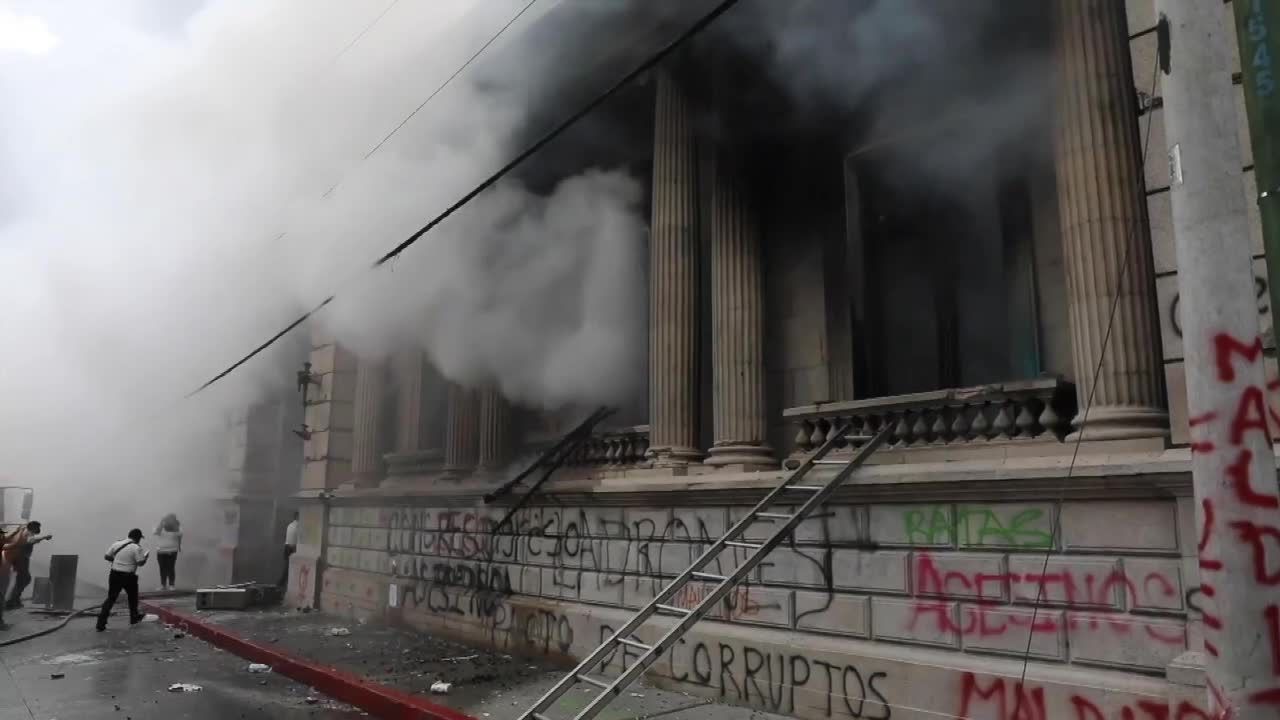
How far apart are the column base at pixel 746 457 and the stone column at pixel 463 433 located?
172 inches

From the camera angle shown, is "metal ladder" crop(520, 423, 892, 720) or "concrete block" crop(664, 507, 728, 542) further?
"concrete block" crop(664, 507, 728, 542)

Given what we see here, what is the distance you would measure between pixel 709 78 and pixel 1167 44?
599cm

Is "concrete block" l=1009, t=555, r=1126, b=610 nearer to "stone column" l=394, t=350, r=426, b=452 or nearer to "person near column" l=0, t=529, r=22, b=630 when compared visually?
"stone column" l=394, t=350, r=426, b=452

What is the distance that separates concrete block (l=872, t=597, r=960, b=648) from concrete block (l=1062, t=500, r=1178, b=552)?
0.87 meters

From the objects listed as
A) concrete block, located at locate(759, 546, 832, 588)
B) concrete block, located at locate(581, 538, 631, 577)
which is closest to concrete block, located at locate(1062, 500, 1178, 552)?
concrete block, located at locate(759, 546, 832, 588)

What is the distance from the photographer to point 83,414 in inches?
730

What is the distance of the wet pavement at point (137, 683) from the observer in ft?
22.6

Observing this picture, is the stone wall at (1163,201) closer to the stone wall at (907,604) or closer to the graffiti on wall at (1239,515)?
the stone wall at (907,604)

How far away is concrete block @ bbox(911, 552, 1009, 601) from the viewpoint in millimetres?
5219

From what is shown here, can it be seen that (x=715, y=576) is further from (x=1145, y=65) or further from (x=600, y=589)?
(x=1145, y=65)

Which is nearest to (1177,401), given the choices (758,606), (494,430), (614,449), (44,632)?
(758,606)

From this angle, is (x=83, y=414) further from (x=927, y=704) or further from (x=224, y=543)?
(x=927, y=704)

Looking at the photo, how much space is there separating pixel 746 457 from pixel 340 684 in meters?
4.01

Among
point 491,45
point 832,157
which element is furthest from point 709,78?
point 491,45
